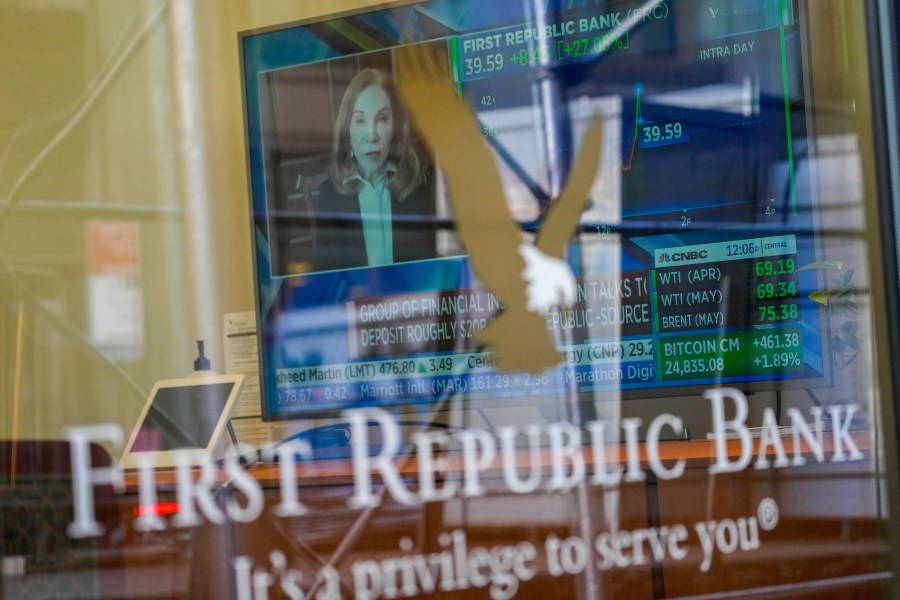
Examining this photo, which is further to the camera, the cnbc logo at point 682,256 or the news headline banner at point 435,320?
the cnbc logo at point 682,256

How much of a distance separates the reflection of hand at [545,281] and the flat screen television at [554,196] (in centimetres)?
2

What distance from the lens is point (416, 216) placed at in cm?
115

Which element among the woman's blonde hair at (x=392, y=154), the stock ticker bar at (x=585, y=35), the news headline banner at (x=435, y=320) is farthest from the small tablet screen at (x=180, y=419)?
the stock ticker bar at (x=585, y=35)

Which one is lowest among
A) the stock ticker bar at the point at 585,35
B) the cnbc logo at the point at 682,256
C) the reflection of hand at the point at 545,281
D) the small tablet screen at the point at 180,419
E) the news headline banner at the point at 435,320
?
the small tablet screen at the point at 180,419

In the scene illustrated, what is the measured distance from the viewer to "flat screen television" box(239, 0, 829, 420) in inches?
44.1

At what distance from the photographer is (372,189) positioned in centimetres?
114

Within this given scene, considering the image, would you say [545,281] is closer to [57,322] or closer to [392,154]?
[392,154]

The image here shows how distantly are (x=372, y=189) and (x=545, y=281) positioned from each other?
22 cm

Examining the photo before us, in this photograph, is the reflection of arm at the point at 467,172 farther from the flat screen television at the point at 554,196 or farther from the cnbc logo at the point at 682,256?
the cnbc logo at the point at 682,256

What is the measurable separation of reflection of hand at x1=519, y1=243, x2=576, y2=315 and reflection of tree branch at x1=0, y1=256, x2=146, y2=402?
445 mm

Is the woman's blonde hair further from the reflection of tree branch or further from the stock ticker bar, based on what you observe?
the reflection of tree branch

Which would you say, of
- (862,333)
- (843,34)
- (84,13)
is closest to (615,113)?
(843,34)

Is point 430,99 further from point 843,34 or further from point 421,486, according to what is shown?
point 843,34

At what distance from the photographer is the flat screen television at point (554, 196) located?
3.67 feet
